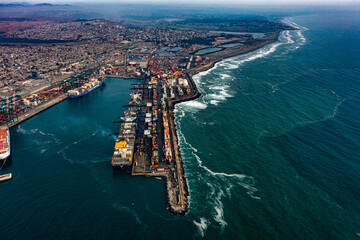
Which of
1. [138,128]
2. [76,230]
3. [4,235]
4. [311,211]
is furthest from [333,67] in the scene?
[4,235]

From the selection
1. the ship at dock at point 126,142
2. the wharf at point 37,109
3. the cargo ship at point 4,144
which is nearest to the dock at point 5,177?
the cargo ship at point 4,144

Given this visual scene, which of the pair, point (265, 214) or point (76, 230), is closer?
point (76, 230)

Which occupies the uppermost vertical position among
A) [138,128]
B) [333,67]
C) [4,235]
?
[333,67]

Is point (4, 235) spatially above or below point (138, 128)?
below

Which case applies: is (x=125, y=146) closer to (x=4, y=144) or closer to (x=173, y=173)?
(x=173, y=173)

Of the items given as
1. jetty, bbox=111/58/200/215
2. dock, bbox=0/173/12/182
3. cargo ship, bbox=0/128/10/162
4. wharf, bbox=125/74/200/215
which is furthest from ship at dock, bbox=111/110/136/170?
cargo ship, bbox=0/128/10/162

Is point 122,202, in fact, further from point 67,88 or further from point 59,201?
point 67,88
